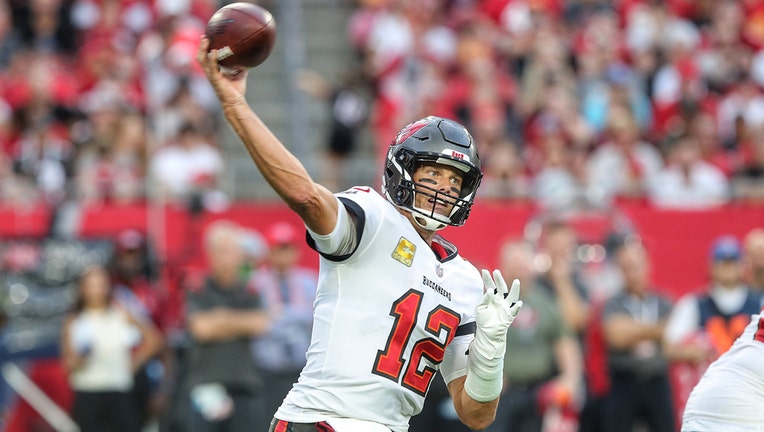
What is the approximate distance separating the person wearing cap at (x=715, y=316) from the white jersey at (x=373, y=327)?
4.50 m

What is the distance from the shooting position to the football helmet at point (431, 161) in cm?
446

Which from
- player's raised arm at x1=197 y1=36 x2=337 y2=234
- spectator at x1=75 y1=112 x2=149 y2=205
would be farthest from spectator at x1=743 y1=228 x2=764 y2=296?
player's raised arm at x1=197 y1=36 x2=337 y2=234

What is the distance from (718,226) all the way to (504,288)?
294 inches

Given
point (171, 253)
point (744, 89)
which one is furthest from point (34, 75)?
point (744, 89)

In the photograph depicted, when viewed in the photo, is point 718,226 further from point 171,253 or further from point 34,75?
point 34,75

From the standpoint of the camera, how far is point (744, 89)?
13.5 m

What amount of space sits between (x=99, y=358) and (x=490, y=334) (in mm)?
5824

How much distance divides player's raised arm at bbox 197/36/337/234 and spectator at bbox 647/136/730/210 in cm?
802

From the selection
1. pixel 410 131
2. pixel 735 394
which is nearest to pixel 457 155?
pixel 410 131

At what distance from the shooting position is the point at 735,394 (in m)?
4.95

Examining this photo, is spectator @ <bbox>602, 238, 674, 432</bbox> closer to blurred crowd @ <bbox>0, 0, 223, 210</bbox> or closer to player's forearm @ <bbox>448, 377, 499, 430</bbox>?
blurred crowd @ <bbox>0, 0, 223, 210</bbox>

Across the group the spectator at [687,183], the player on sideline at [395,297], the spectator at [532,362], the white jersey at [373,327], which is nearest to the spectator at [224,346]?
the spectator at [532,362]

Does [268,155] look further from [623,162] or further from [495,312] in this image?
[623,162]

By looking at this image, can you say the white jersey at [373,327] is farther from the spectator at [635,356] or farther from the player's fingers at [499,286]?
the spectator at [635,356]
